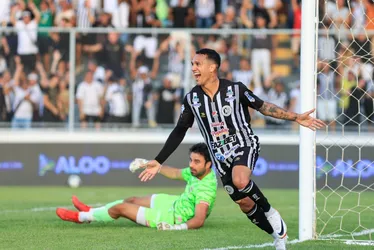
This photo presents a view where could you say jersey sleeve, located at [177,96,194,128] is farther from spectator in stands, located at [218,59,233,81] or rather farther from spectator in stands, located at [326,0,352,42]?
spectator in stands, located at [218,59,233,81]

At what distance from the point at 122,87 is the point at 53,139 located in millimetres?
1750

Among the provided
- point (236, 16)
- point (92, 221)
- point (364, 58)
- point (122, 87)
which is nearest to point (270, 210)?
point (92, 221)

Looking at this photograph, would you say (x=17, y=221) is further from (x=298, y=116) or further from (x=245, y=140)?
(x=298, y=116)

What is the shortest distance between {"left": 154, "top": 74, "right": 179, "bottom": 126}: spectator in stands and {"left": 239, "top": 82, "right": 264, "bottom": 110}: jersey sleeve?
9467mm

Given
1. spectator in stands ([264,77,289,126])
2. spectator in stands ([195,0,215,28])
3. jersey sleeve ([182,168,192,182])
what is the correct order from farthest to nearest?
spectator in stands ([195,0,215,28])
spectator in stands ([264,77,289,126])
jersey sleeve ([182,168,192,182])

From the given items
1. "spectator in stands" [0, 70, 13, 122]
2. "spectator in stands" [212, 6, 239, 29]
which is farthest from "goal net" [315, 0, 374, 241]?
"spectator in stands" [0, 70, 13, 122]

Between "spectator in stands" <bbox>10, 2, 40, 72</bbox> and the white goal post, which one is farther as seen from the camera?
"spectator in stands" <bbox>10, 2, 40, 72</bbox>

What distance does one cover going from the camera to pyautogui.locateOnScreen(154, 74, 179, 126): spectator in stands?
17938 mm

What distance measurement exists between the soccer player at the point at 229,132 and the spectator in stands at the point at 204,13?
11.3 m

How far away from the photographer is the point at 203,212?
1018cm

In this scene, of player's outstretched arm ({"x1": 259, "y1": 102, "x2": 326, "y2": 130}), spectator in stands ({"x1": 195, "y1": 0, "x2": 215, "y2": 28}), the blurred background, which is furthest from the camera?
spectator in stands ({"x1": 195, "y1": 0, "x2": 215, "y2": 28})

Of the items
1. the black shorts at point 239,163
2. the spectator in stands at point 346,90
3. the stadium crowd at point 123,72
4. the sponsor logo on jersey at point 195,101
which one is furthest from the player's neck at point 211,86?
the stadium crowd at point 123,72

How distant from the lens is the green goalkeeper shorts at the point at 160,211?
10227 mm

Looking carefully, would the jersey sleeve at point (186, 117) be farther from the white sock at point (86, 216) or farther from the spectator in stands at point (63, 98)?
the spectator in stands at point (63, 98)
